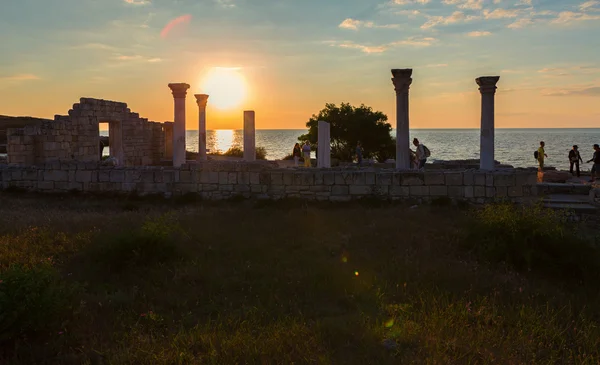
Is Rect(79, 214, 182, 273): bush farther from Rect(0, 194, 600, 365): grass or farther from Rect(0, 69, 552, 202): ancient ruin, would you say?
Rect(0, 69, 552, 202): ancient ruin

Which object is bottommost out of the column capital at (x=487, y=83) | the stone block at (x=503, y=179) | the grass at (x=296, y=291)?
the grass at (x=296, y=291)

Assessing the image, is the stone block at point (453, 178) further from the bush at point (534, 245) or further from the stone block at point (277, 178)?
the stone block at point (277, 178)

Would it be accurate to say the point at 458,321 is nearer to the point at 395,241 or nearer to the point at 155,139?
the point at 395,241

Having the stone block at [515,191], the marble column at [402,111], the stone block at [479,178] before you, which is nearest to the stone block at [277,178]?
the marble column at [402,111]

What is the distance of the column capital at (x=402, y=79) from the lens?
1551 cm

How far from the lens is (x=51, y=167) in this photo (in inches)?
579

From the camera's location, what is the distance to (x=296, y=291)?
20.9 feet

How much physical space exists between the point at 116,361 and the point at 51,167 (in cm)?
1233

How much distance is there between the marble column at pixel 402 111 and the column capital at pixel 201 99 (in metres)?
11.3

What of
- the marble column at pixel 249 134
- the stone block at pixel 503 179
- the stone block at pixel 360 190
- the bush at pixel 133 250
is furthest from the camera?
the marble column at pixel 249 134

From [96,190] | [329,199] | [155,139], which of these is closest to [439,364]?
[329,199]

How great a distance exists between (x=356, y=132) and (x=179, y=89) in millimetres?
19957

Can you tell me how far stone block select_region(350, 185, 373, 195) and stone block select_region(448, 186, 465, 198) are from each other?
2.23 metres

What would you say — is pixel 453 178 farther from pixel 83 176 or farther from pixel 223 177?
pixel 83 176
